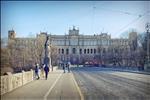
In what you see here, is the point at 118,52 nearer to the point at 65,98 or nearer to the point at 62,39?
the point at 62,39

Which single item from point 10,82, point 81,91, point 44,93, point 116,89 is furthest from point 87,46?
point 44,93

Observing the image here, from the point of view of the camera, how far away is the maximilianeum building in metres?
64.6

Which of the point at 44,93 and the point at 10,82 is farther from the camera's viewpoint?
the point at 10,82

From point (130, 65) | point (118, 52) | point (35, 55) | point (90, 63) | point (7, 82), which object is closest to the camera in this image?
point (7, 82)

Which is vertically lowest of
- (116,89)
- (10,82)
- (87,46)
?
(116,89)

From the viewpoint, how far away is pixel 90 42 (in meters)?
83.1

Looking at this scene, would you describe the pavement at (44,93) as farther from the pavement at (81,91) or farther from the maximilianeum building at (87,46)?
the maximilianeum building at (87,46)

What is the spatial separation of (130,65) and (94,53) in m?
28.0

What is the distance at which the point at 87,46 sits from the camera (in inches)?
3625

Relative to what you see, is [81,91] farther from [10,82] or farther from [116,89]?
[10,82]

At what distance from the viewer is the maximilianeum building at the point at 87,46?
212 feet

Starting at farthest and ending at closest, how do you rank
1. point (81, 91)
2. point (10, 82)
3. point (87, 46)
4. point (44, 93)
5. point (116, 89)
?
point (87, 46) < point (116, 89) < point (81, 91) < point (10, 82) < point (44, 93)

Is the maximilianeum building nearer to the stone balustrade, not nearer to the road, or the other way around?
the road

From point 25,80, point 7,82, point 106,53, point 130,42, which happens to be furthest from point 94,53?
point 7,82
